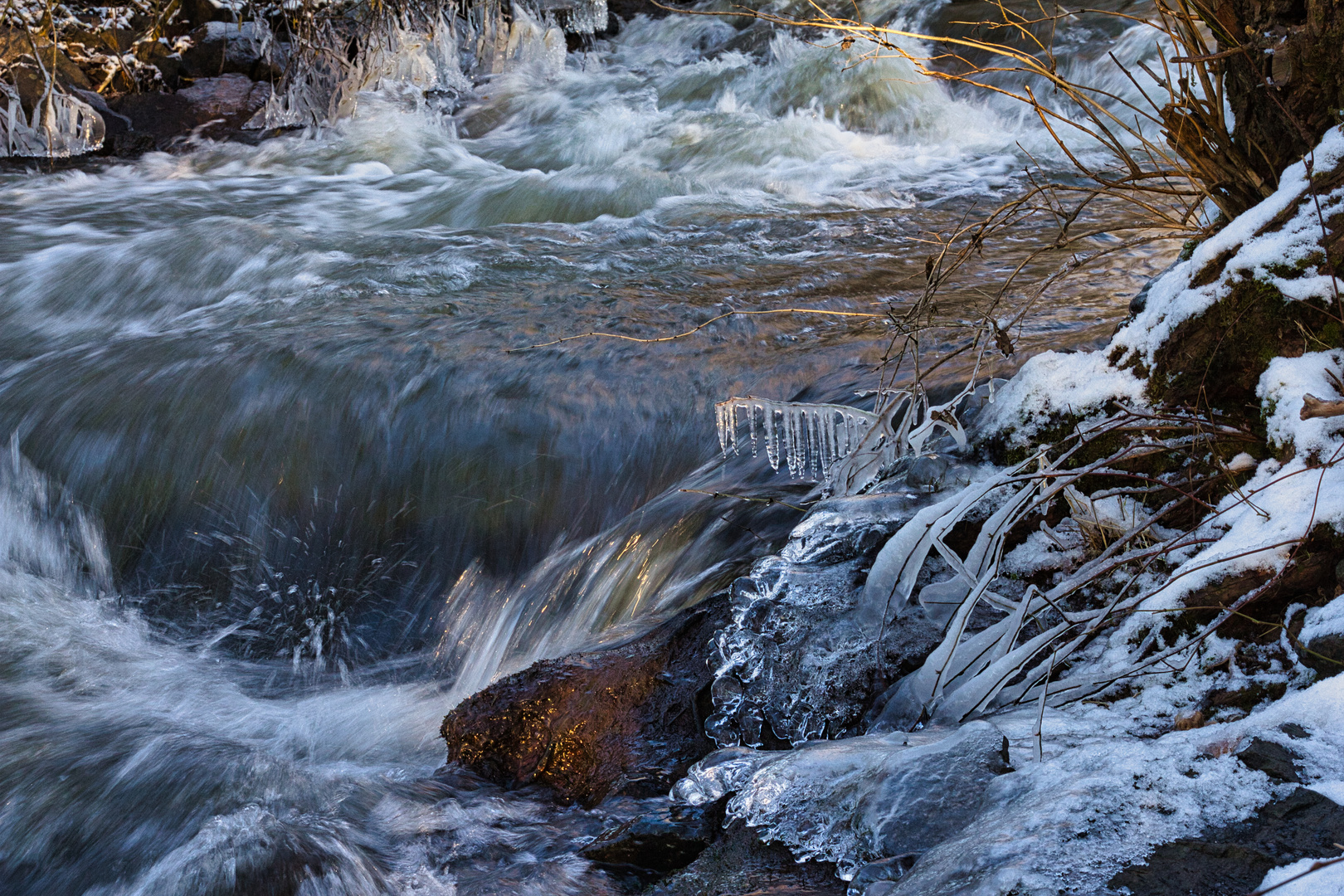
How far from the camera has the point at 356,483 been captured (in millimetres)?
3768

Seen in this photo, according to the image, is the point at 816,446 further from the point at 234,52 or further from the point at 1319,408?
the point at 234,52

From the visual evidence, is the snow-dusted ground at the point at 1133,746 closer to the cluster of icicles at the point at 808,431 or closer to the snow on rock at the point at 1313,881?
the snow on rock at the point at 1313,881

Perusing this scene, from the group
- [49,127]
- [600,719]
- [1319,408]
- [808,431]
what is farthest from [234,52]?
[1319,408]

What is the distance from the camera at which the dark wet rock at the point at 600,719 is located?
2.33 meters

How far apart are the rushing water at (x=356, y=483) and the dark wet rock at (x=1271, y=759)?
1.24 m

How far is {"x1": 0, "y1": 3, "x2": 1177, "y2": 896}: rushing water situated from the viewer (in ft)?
8.20

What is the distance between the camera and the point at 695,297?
477 cm

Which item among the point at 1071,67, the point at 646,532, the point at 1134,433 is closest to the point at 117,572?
the point at 646,532

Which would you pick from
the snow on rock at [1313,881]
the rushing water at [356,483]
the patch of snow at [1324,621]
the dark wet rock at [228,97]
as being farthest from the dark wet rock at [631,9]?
the snow on rock at [1313,881]

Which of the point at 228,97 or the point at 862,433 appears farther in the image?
the point at 228,97

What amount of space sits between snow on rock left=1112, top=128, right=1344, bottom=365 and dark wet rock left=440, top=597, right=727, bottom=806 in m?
1.22

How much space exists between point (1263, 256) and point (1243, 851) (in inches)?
48.4

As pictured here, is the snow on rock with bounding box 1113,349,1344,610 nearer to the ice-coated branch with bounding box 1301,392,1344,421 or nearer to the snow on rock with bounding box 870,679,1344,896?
the ice-coated branch with bounding box 1301,392,1344,421

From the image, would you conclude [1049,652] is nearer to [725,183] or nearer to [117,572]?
[117,572]
